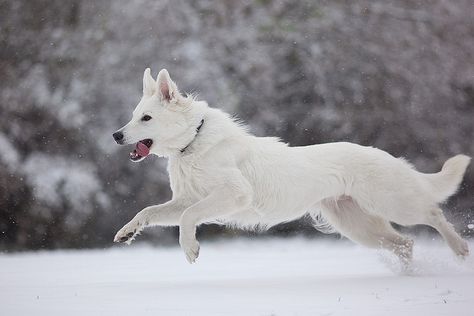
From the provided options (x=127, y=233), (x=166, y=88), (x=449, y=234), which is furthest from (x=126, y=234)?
(x=449, y=234)

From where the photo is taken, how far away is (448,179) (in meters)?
5.51

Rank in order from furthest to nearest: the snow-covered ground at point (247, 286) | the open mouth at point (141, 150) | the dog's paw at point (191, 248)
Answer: the open mouth at point (141, 150)
the dog's paw at point (191, 248)
the snow-covered ground at point (247, 286)

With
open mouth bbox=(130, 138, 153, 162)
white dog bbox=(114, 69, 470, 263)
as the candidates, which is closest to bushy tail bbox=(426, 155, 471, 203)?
white dog bbox=(114, 69, 470, 263)

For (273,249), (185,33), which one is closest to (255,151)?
(273,249)

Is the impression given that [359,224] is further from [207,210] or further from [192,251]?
[192,251]

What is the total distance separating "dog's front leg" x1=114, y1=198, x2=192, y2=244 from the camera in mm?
4699

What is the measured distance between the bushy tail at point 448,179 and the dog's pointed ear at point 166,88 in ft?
7.62

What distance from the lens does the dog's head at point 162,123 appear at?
503 centimetres

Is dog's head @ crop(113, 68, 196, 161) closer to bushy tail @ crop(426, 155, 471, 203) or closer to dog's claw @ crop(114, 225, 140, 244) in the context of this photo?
dog's claw @ crop(114, 225, 140, 244)

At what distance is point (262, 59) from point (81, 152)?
391cm

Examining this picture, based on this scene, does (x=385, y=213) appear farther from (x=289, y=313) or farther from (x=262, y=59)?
(x=262, y=59)

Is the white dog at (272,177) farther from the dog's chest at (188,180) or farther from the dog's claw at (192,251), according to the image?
the dog's claw at (192,251)

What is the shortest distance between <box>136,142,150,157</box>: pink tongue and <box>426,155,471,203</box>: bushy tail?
2451mm

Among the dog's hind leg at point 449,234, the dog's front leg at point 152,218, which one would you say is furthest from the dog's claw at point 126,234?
the dog's hind leg at point 449,234
